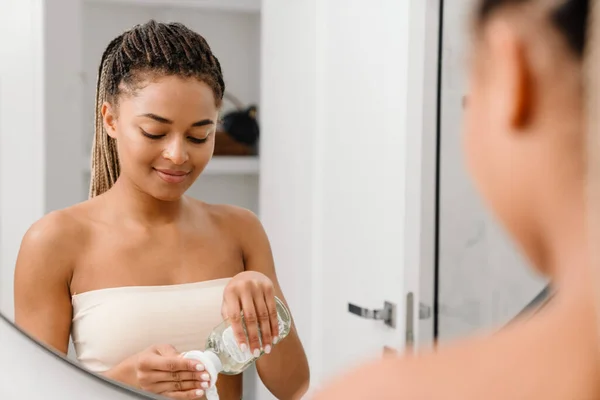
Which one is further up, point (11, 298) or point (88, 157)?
point (88, 157)

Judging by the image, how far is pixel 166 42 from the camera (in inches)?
21.6

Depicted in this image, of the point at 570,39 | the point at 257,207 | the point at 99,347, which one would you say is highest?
the point at 570,39

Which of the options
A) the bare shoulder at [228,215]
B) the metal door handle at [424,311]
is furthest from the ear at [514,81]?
the bare shoulder at [228,215]

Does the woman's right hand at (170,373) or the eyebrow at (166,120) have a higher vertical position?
the eyebrow at (166,120)

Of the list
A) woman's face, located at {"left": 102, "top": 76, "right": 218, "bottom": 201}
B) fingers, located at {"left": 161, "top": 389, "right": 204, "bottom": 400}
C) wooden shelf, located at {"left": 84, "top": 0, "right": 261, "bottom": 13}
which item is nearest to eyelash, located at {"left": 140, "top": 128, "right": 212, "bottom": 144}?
woman's face, located at {"left": 102, "top": 76, "right": 218, "bottom": 201}

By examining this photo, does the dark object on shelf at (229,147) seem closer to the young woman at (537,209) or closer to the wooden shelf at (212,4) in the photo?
the wooden shelf at (212,4)

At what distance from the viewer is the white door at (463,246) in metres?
0.42

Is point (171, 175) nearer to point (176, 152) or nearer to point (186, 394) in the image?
point (176, 152)

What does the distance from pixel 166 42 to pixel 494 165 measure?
0.30m

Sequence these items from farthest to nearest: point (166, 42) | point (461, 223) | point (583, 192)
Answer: point (166, 42)
point (461, 223)
point (583, 192)

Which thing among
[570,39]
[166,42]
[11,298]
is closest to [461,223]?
[570,39]

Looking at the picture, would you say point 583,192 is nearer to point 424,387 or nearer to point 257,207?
point 424,387

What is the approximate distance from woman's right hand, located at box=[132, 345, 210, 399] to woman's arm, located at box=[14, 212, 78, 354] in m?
0.08

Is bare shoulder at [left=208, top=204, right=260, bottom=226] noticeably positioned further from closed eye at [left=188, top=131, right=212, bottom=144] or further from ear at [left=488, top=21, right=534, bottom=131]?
ear at [left=488, top=21, right=534, bottom=131]
